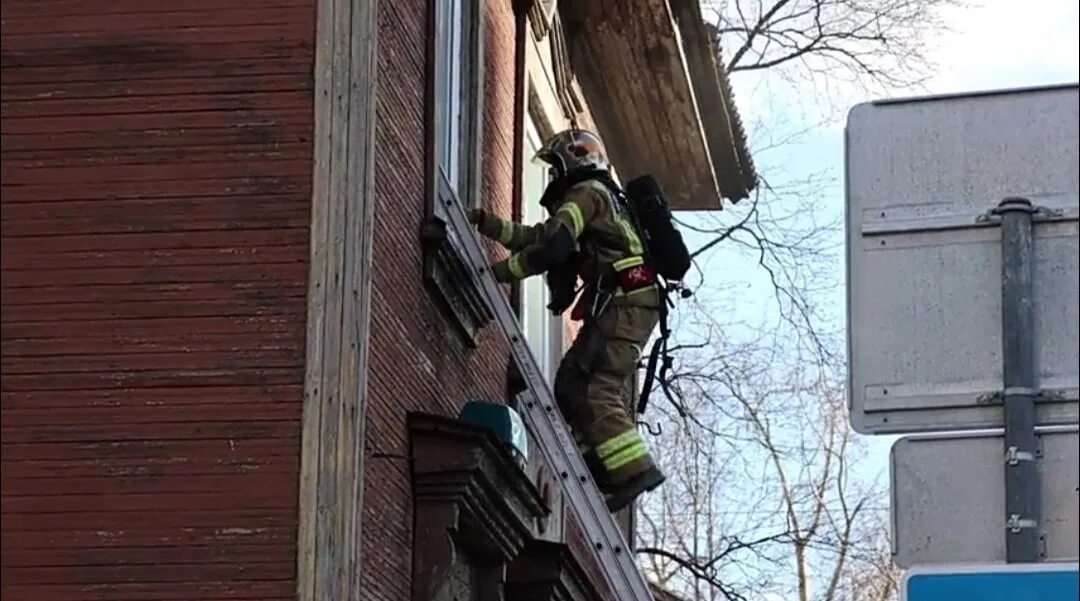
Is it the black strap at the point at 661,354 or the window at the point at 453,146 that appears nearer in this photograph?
the window at the point at 453,146

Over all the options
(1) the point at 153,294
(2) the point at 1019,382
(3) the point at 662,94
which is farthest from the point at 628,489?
(2) the point at 1019,382

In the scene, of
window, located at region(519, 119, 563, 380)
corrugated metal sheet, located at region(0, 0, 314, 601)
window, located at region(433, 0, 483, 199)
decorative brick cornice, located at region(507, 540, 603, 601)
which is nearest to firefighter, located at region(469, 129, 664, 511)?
window, located at region(433, 0, 483, 199)

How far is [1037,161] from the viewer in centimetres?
441

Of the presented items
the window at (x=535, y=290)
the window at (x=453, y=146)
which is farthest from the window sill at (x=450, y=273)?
the window at (x=535, y=290)

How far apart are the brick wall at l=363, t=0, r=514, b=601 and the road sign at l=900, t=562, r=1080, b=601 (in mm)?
3488

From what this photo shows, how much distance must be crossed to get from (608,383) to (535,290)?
2.21 m

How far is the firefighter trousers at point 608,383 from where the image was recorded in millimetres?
10688

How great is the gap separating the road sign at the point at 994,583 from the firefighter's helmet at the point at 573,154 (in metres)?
6.04

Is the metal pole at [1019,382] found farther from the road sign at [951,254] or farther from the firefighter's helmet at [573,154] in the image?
the firefighter's helmet at [573,154]

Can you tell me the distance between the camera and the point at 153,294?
742cm

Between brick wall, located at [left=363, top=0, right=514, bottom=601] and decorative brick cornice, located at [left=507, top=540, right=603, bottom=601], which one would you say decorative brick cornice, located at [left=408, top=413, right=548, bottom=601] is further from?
decorative brick cornice, located at [left=507, top=540, right=603, bottom=601]

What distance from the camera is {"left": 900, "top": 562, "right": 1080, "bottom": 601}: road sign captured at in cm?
417

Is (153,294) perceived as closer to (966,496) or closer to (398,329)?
(398,329)

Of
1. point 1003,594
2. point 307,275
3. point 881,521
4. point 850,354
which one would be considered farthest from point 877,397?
point 881,521
